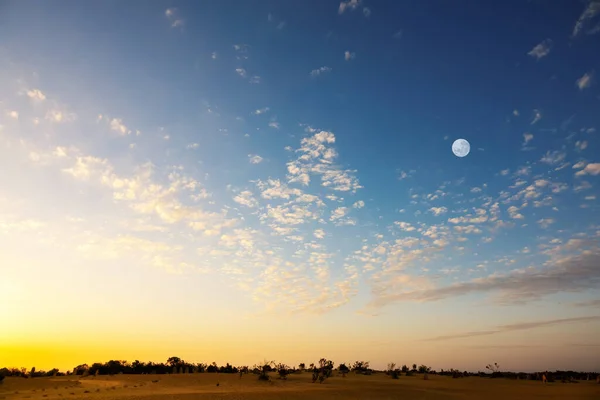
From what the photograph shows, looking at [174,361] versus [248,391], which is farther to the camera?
[174,361]

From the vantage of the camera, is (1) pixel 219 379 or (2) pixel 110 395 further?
(1) pixel 219 379

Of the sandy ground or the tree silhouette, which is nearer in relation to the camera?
the sandy ground

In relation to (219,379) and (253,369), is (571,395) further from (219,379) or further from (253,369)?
(253,369)

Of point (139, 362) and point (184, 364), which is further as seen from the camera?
point (184, 364)

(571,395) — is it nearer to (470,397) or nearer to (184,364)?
(470,397)

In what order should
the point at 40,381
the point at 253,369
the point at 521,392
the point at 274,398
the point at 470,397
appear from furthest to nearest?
the point at 253,369, the point at 40,381, the point at 521,392, the point at 470,397, the point at 274,398

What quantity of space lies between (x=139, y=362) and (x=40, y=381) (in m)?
20.7

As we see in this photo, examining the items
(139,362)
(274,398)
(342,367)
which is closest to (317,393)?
(274,398)

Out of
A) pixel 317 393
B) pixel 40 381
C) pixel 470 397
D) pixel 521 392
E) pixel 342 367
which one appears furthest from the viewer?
pixel 342 367

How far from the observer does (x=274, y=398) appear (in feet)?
99.5

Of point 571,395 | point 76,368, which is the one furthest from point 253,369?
point 571,395

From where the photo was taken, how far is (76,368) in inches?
2451

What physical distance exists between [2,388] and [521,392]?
4956 centimetres

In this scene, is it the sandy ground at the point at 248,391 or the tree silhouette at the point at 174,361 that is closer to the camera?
the sandy ground at the point at 248,391
